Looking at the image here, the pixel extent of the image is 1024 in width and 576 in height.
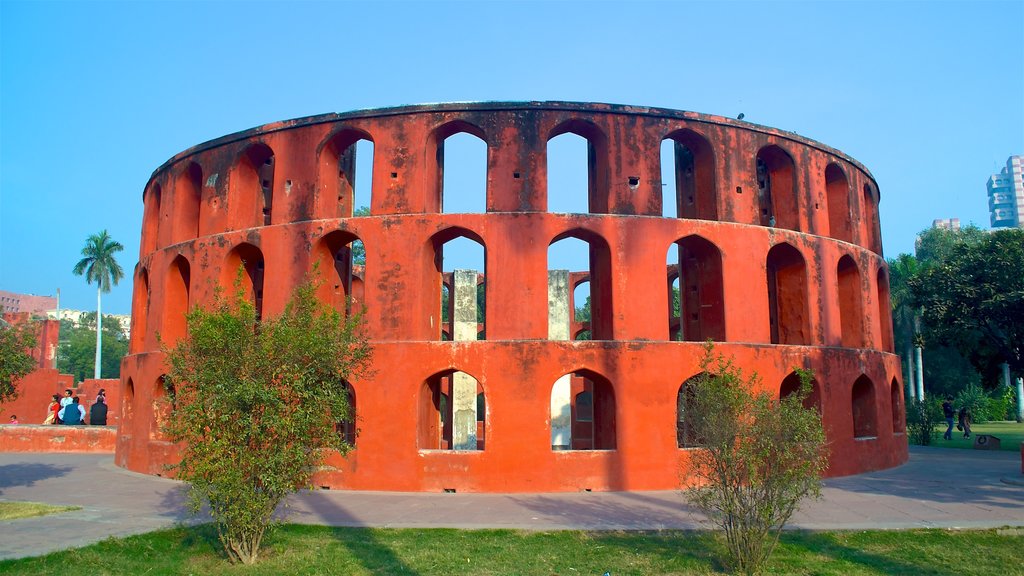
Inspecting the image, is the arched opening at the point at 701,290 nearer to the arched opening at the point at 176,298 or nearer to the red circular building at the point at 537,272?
the red circular building at the point at 537,272

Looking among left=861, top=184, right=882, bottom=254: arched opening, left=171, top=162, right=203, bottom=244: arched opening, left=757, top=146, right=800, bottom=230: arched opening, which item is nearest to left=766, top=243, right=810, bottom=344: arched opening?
left=757, top=146, right=800, bottom=230: arched opening

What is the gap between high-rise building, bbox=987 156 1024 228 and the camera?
130 m

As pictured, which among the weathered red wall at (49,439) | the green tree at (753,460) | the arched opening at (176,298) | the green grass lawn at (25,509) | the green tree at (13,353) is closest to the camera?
the green tree at (753,460)

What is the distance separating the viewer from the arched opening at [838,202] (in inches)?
639

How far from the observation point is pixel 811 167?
15.3 metres

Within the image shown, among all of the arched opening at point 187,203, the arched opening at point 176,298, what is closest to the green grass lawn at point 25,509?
the arched opening at point 176,298

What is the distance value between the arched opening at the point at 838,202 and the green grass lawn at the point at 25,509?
15801 mm

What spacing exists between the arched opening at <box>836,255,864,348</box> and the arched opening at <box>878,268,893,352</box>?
198 cm

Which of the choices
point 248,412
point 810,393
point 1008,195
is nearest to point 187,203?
point 248,412

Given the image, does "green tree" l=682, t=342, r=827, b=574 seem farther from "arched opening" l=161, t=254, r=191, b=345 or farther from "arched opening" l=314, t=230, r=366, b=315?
"arched opening" l=161, t=254, r=191, b=345

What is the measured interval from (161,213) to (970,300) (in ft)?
69.4

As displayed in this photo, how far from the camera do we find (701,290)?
48.1ft

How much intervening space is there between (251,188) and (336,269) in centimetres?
277

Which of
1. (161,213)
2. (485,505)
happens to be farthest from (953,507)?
(161,213)
